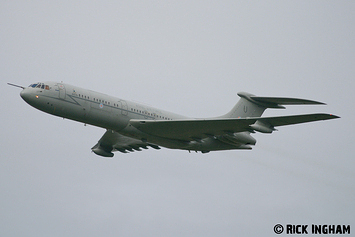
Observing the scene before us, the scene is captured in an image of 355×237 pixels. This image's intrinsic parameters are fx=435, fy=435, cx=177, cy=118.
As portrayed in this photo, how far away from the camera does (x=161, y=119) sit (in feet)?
121

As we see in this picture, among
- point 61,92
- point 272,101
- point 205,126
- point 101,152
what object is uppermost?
point 61,92

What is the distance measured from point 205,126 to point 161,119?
449 centimetres

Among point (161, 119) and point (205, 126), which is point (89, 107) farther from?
point (205, 126)

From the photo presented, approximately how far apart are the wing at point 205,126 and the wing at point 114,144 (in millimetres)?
6199

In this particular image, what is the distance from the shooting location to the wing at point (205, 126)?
105 ft

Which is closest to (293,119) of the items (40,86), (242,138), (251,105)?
(242,138)

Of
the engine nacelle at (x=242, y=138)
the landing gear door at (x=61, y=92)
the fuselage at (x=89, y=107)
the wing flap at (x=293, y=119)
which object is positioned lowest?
the engine nacelle at (x=242, y=138)

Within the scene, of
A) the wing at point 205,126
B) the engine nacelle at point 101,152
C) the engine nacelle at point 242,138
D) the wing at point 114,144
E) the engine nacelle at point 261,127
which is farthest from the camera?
the engine nacelle at point 101,152

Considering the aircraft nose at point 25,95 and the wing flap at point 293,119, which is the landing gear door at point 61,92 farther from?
the wing flap at point 293,119

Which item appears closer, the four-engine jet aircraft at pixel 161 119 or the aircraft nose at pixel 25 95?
the aircraft nose at pixel 25 95

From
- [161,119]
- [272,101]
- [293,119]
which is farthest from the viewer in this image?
[272,101]

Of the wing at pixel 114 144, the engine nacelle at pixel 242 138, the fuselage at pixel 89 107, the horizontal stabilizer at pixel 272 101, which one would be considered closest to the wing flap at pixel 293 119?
the horizontal stabilizer at pixel 272 101

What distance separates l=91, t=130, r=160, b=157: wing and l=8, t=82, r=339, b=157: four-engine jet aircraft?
2599 mm

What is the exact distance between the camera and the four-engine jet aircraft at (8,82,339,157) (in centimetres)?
3231
